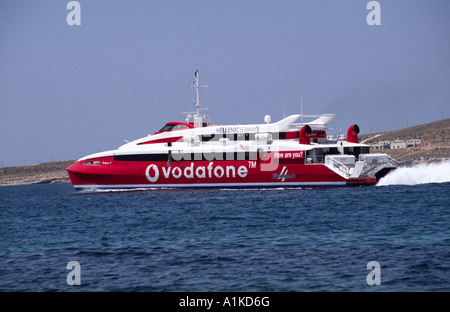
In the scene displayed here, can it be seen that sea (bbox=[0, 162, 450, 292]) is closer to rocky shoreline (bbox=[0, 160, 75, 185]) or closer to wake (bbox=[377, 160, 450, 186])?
wake (bbox=[377, 160, 450, 186])

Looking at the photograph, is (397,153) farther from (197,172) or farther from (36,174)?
(36,174)

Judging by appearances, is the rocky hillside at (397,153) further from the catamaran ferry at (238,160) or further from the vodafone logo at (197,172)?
the vodafone logo at (197,172)

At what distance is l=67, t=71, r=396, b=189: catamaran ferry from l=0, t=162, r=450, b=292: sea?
6.66 metres

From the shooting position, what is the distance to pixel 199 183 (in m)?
38.8

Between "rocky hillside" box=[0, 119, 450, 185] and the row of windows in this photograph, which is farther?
"rocky hillside" box=[0, 119, 450, 185]

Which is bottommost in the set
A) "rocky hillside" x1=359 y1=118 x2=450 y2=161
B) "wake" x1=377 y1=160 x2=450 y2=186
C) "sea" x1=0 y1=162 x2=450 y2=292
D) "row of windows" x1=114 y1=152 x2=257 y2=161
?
"sea" x1=0 y1=162 x2=450 y2=292

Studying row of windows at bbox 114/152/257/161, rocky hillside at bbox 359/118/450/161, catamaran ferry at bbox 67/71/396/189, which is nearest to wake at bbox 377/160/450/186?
catamaran ferry at bbox 67/71/396/189

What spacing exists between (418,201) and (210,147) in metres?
16.1

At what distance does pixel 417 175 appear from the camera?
39688 millimetres

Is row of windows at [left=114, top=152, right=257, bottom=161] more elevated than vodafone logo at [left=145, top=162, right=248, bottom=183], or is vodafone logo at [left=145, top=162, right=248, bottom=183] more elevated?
row of windows at [left=114, top=152, right=257, bottom=161]

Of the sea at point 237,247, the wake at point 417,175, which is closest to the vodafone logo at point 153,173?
the sea at point 237,247

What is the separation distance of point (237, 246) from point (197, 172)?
2294 centimetres

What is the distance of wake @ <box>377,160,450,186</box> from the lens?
3766 cm

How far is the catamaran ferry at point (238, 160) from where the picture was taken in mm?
36250
